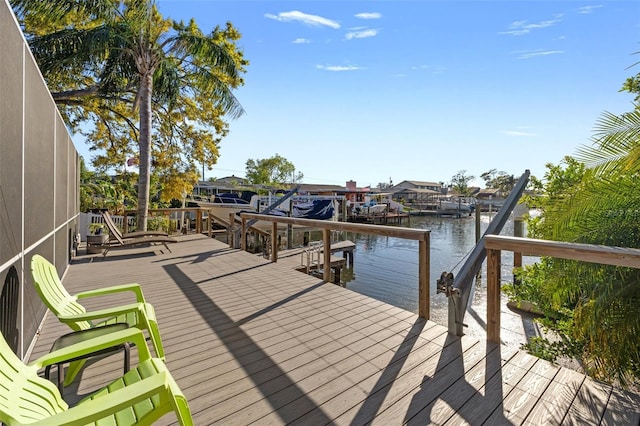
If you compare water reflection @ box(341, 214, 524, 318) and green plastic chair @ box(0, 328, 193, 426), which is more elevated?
green plastic chair @ box(0, 328, 193, 426)

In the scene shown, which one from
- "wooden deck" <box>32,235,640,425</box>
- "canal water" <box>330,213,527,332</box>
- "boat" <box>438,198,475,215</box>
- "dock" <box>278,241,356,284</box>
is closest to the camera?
"wooden deck" <box>32,235,640,425</box>

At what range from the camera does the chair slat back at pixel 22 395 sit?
3.87 ft

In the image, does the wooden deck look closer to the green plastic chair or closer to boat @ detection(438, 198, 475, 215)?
the green plastic chair

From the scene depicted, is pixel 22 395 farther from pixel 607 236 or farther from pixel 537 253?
pixel 607 236

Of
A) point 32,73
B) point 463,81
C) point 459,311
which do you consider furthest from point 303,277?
point 463,81

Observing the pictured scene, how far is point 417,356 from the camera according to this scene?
2607 millimetres

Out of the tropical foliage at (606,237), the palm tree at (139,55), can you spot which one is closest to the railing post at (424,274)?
the tropical foliage at (606,237)

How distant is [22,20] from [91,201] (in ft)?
19.4

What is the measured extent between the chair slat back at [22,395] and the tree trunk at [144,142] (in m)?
8.66

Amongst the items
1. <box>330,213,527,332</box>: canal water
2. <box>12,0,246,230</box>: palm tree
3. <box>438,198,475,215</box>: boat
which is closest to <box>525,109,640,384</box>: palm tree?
<box>330,213,527,332</box>: canal water

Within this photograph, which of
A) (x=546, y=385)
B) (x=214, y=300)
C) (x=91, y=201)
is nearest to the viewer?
(x=546, y=385)

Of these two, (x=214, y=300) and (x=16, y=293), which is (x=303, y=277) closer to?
(x=214, y=300)

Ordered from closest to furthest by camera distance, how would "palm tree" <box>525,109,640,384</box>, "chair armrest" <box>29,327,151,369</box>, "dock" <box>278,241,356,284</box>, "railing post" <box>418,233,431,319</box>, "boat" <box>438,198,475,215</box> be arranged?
"chair armrest" <box>29,327,151,369</box> → "palm tree" <box>525,109,640,384</box> → "railing post" <box>418,233,431,319</box> → "dock" <box>278,241,356,284</box> → "boat" <box>438,198,475,215</box>

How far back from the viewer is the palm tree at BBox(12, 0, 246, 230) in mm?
8055
